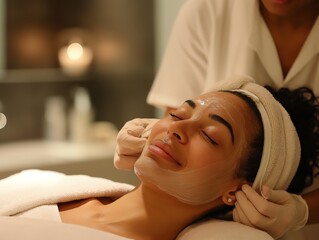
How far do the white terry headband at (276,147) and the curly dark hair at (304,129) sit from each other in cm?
9

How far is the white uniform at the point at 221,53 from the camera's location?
1472 mm

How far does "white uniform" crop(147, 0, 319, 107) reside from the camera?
1.47m

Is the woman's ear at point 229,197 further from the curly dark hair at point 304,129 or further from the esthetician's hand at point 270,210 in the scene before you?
the curly dark hair at point 304,129

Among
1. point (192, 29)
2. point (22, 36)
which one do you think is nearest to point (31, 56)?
point (22, 36)

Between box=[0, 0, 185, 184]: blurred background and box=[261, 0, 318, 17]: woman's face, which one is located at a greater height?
box=[261, 0, 318, 17]: woman's face

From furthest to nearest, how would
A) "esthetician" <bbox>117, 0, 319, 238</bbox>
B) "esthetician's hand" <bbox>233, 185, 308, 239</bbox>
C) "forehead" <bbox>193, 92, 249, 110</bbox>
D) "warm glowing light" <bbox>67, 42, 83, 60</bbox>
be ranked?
"warm glowing light" <bbox>67, 42, 83, 60</bbox> → "esthetician" <bbox>117, 0, 319, 238</bbox> → "forehead" <bbox>193, 92, 249, 110</bbox> → "esthetician's hand" <bbox>233, 185, 308, 239</bbox>

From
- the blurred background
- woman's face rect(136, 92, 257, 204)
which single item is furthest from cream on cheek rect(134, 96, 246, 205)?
the blurred background

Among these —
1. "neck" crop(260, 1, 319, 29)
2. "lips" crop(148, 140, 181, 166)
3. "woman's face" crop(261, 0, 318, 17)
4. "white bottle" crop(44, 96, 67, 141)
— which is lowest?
"white bottle" crop(44, 96, 67, 141)

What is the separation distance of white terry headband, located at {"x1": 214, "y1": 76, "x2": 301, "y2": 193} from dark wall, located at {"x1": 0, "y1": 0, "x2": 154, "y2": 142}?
179 cm

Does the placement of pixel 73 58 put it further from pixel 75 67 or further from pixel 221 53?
pixel 221 53

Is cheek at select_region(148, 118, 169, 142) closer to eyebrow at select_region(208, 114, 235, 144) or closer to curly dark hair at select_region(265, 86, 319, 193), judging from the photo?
eyebrow at select_region(208, 114, 235, 144)

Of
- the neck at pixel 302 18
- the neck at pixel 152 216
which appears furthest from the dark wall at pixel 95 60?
the neck at pixel 152 216

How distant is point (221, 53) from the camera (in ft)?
5.26

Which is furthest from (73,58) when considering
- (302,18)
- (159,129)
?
(159,129)
